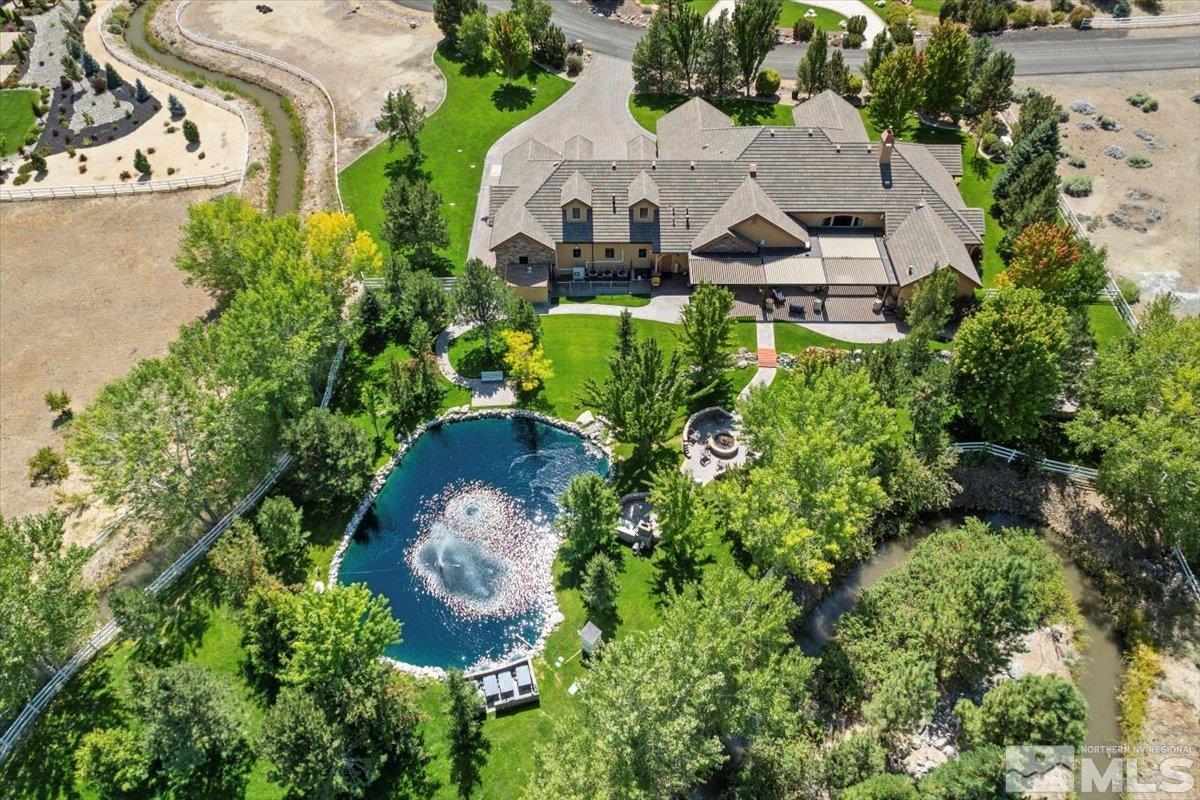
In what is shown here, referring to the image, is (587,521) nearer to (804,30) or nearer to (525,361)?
(525,361)

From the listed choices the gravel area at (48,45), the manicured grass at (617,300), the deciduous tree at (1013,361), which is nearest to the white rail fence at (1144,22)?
the deciduous tree at (1013,361)

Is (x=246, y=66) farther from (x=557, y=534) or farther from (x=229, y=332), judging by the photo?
(x=557, y=534)

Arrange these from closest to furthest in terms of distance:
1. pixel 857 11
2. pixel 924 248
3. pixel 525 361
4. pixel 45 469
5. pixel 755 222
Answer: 1. pixel 45 469
2. pixel 525 361
3. pixel 924 248
4. pixel 755 222
5. pixel 857 11

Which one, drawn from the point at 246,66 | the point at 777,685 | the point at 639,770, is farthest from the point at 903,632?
the point at 246,66

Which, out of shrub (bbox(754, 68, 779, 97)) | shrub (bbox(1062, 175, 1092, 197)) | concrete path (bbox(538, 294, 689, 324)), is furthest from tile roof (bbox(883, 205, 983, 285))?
shrub (bbox(754, 68, 779, 97))

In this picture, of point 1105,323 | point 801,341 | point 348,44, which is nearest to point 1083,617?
point 1105,323

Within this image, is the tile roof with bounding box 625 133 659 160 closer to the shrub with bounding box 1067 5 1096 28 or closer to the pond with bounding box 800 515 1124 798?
the pond with bounding box 800 515 1124 798

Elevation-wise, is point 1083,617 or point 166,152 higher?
point 166,152
